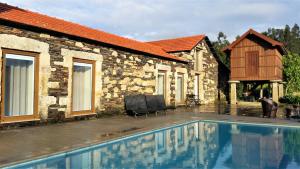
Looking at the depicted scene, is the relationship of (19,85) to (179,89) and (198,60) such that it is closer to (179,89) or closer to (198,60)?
(179,89)

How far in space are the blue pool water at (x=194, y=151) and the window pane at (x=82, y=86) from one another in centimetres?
347

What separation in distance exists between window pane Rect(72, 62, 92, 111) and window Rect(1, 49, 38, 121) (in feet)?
6.01

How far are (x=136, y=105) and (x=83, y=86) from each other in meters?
2.72

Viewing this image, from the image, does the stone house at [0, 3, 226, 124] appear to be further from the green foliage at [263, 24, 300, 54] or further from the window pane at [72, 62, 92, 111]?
the green foliage at [263, 24, 300, 54]

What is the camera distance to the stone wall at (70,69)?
9.34 m

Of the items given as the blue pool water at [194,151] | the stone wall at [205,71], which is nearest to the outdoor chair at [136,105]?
the blue pool water at [194,151]

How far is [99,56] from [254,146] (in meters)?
6.92

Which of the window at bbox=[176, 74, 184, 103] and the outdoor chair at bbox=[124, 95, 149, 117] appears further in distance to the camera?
the window at bbox=[176, 74, 184, 103]

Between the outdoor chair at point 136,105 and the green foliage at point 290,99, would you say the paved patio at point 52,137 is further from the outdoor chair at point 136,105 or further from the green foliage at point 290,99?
the green foliage at point 290,99

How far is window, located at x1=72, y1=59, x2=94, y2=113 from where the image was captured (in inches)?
436

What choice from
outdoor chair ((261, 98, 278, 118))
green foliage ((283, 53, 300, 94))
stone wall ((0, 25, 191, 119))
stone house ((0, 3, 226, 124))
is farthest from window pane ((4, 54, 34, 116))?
green foliage ((283, 53, 300, 94))

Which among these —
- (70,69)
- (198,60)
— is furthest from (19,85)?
(198,60)

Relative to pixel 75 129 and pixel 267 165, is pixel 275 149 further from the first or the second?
pixel 75 129

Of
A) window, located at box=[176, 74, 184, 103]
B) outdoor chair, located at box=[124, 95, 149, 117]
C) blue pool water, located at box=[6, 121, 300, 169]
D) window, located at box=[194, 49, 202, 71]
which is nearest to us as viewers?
blue pool water, located at box=[6, 121, 300, 169]
